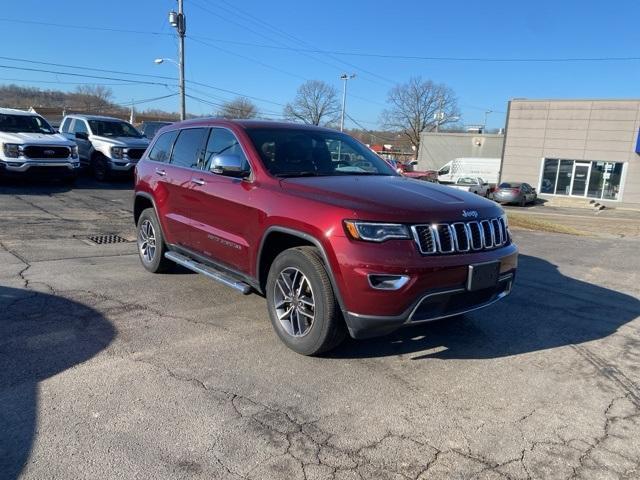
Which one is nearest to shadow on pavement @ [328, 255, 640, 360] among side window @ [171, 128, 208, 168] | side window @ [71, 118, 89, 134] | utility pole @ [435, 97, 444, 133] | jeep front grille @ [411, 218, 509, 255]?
jeep front grille @ [411, 218, 509, 255]

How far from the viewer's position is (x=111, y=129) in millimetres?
16656

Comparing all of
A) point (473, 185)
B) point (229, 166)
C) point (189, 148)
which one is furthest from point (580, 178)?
point (229, 166)

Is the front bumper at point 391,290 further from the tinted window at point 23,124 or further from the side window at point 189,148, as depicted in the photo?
the tinted window at point 23,124

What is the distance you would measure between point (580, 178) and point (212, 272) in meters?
35.5

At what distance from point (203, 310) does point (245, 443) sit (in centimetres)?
228

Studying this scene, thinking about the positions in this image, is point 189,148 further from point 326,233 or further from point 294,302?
point 326,233

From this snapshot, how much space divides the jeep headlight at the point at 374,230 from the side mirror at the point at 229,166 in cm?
130

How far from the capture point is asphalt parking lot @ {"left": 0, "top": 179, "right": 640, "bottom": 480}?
2.68 meters

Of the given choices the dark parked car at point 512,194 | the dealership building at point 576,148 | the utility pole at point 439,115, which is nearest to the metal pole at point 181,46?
the dark parked car at point 512,194

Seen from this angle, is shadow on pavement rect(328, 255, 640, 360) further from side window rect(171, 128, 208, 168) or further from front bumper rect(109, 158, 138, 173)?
front bumper rect(109, 158, 138, 173)

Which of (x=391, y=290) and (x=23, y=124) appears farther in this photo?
(x=23, y=124)

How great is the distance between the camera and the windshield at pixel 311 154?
178 inches

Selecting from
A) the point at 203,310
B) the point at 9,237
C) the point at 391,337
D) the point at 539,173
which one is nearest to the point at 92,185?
the point at 9,237

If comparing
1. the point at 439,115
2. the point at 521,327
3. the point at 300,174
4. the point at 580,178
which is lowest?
the point at 580,178
